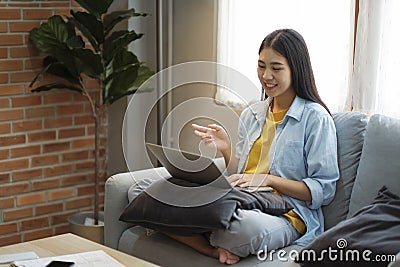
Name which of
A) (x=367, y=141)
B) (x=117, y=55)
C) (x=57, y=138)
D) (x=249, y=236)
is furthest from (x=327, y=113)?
(x=57, y=138)

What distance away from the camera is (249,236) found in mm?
2408

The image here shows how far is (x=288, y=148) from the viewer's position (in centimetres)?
271

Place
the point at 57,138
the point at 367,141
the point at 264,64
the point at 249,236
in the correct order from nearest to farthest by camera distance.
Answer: the point at 249,236 → the point at 367,141 → the point at 264,64 → the point at 57,138

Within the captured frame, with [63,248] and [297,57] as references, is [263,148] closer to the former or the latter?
[297,57]

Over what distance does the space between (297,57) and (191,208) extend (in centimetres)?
74

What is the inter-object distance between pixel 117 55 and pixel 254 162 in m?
1.23

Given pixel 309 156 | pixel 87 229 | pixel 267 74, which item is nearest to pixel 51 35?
pixel 87 229

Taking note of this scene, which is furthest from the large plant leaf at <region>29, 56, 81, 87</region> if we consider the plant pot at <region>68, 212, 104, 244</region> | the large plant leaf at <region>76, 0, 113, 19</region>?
the plant pot at <region>68, 212, 104, 244</region>

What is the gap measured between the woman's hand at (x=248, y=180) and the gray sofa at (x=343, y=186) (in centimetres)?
27

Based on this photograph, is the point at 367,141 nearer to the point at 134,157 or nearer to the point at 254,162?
the point at 254,162

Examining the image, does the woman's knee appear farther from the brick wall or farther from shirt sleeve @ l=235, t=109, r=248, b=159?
the brick wall

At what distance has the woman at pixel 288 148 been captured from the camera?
260 cm

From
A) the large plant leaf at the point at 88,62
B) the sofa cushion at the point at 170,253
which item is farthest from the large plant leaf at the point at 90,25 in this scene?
the sofa cushion at the point at 170,253

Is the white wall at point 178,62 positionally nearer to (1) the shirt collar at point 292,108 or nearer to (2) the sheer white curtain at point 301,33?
(2) the sheer white curtain at point 301,33
